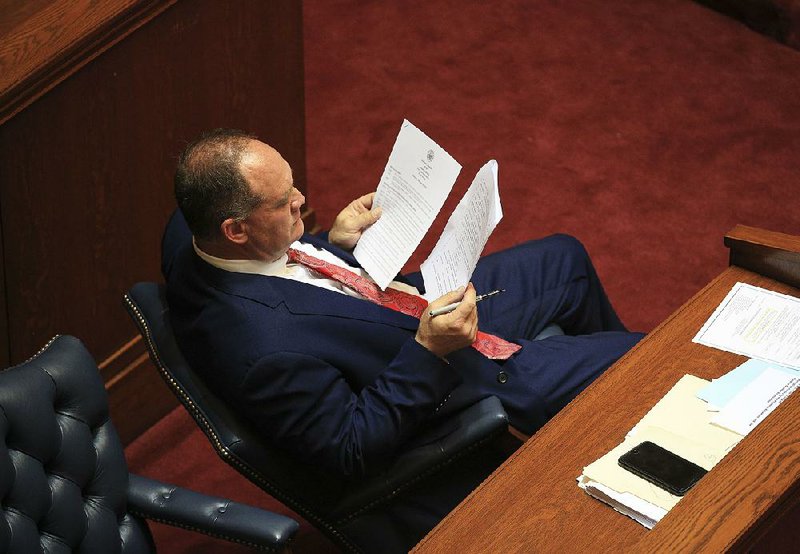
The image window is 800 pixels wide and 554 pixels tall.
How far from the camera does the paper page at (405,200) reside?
2.37m

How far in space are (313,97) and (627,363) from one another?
2380 mm

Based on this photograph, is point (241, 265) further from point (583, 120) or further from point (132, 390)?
point (583, 120)

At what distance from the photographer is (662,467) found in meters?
2.03

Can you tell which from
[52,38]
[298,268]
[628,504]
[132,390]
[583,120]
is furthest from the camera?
[583,120]

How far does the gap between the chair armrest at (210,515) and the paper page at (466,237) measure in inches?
21.4

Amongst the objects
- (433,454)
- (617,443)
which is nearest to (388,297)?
(433,454)

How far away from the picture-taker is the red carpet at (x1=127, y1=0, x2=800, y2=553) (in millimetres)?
3758

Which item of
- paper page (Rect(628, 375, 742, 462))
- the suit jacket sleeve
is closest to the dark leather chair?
the suit jacket sleeve

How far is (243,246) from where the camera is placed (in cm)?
236

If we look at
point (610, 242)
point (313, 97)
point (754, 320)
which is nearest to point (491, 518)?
point (754, 320)

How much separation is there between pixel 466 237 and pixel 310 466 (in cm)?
51

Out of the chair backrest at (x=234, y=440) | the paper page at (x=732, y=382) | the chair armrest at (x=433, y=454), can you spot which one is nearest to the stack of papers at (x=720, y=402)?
the paper page at (x=732, y=382)

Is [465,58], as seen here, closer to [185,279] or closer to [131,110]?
[131,110]

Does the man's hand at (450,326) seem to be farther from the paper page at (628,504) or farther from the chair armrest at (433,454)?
the paper page at (628,504)
